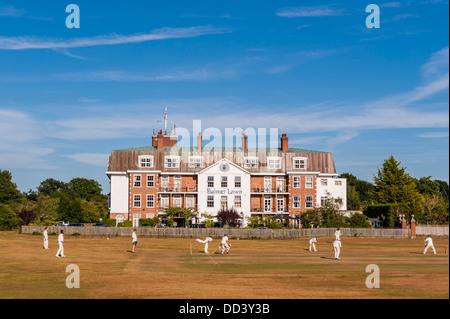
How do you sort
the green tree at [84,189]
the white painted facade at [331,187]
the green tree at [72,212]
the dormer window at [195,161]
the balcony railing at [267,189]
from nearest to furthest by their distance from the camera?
the dormer window at [195,161]
the balcony railing at [267,189]
the white painted facade at [331,187]
the green tree at [72,212]
the green tree at [84,189]

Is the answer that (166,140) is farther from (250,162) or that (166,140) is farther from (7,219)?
(7,219)

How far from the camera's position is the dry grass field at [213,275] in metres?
23.3

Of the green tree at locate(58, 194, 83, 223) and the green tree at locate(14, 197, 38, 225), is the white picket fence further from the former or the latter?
the green tree at locate(58, 194, 83, 223)

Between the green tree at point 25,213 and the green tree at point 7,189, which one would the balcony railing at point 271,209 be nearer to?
the green tree at point 25,213

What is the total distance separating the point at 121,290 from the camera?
24.0m

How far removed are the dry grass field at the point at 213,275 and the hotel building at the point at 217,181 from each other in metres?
36.4

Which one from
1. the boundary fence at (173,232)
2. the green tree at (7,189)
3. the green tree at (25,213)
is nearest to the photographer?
the boundary fence at (173,232)

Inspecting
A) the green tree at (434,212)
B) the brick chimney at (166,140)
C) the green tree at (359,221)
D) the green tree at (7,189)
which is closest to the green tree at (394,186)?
the green tree at (434,212)

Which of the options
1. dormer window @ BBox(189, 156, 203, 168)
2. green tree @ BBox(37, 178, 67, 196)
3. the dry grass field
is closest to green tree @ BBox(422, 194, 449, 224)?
the dry grass field

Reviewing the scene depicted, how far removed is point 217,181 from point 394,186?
2924cm

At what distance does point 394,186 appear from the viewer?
88.9 metres

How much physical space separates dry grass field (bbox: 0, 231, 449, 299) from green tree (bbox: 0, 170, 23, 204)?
7105cm

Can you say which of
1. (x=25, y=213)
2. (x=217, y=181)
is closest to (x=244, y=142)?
(x=217, y=181)

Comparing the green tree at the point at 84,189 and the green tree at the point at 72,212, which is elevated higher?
the green tree at the point at 84,189
